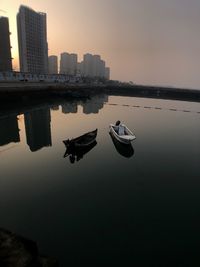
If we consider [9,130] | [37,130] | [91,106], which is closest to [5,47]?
[91,106]

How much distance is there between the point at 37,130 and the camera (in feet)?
124

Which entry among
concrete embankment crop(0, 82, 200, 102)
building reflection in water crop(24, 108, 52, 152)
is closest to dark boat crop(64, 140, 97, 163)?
building reflection in water crop(24, 108, 52, 152)

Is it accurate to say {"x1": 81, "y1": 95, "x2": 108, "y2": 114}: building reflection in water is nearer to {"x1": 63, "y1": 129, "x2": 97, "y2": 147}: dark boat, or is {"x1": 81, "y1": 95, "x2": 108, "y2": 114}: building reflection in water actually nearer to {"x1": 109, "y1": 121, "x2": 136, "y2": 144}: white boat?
{"x1": 109, "y1": 121, "x2": 136, "y2": 144}: white boat

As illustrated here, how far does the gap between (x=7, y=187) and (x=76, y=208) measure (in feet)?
22.4

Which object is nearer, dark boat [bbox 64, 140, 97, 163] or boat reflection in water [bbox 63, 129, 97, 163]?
dark boat [bbox 64, 140, 97, 163]

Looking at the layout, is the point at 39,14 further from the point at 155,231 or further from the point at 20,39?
the point at 155,231

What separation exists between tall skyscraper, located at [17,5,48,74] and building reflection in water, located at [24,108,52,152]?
478 feet

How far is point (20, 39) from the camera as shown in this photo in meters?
174

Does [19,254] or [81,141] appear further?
[81,141]

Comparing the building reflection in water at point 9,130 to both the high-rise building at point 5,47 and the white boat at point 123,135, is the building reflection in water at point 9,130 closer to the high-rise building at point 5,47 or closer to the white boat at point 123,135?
the white boat at point 123,135

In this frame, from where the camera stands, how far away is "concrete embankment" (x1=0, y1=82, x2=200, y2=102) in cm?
6889

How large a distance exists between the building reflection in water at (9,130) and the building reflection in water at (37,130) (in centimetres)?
189

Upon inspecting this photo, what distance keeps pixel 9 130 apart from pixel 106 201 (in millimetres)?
27242

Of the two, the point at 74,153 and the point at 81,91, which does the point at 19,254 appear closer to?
the point at 74,153
